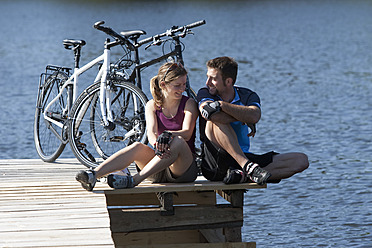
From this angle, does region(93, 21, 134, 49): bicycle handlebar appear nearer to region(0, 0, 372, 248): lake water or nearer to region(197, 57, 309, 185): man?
region(197, 57, 309, 185): man

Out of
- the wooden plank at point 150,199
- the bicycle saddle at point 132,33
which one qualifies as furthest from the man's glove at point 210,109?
the bicycle saddle at point 132,33

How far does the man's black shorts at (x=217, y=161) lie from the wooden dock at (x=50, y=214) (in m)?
0.79

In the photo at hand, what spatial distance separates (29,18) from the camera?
4050 cm

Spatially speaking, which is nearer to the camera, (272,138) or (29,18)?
(272,138)

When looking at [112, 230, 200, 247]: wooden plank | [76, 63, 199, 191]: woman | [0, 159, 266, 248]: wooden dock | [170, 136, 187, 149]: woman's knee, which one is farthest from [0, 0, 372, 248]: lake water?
[170, 136, 187, 149]: woman's knee

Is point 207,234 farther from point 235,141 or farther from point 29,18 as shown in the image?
point 29,18

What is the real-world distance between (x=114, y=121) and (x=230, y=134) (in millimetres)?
1615

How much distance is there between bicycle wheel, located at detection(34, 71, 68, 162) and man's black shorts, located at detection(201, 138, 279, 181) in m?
2.04

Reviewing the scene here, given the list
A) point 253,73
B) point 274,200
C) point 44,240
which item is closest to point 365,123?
point 274,200

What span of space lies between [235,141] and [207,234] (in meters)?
1.18

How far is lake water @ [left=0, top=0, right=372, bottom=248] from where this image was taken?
25.2 ft

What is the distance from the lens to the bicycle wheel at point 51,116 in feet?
24.5

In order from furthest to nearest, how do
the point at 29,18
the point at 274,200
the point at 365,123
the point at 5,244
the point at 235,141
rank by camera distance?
1. the point at 29,18
2. the point at 365,123
3. the point at 274,200
4. the point at 235,141
5. the point at 5,244

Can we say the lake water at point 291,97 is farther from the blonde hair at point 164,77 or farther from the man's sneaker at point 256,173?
the blonde hair at point 164,77
